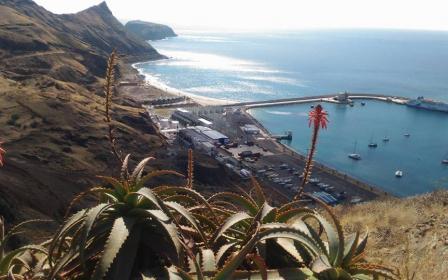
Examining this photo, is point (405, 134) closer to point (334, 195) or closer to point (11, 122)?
point (334, 195)

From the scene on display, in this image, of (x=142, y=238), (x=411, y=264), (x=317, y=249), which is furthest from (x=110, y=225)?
(x=411, y=264)

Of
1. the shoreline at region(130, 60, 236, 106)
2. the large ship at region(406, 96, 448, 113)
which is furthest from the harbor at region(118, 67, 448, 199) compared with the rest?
the large ship at region(406, 96, 448, 113)

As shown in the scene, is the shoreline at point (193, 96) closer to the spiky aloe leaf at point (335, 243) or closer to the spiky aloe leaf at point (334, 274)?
the spiky aloe leaf at point (335, 243)

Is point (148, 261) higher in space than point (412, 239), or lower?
higher

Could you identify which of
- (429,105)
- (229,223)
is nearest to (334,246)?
(229,223)

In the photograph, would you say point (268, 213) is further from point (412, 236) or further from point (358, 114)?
point (358, 114)

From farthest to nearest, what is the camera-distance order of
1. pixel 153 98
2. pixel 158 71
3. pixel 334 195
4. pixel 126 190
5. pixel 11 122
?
pixel 158 71 → pixel 153 98 → pixel 334 195 → pixel 11 122 → pixel 126 190
